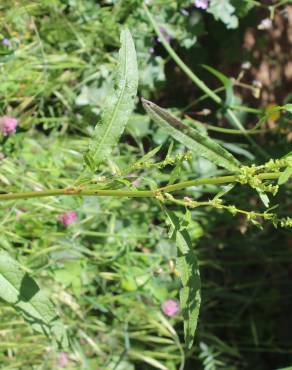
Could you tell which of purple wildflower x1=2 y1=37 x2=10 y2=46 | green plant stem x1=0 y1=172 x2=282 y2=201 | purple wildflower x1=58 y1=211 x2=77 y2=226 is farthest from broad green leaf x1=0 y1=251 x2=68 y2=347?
purple wildflower x1=2 y1=37 x2=10 y2=46

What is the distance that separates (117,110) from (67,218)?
961 millimetres

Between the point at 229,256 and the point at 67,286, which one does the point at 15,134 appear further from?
the point at 229,256

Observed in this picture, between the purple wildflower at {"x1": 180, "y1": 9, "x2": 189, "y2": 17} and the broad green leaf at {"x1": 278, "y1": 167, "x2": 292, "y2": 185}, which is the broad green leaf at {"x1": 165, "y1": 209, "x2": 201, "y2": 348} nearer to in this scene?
the broad green leaf at {"x1": 278, "y1": 167, "x2": 292, "y2": 185}

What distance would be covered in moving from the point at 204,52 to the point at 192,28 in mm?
220

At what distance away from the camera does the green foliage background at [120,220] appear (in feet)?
7.13

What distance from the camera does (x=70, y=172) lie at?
7.67 feet

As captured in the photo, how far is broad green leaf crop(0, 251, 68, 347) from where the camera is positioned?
4.46 ft

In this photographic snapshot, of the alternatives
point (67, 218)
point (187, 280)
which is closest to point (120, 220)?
point (67, 218)

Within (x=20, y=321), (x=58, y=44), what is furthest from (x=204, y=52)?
(x=20, y=321)

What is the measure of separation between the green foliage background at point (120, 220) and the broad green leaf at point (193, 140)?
787mm

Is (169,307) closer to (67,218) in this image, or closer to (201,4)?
(67,218)

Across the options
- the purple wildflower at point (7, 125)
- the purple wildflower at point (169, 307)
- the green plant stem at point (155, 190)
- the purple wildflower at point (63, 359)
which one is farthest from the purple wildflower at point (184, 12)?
the green plant stem at point (155, 190)

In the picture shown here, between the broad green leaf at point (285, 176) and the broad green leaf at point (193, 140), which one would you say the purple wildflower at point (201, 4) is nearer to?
the broad green leaf at point (193, 140)

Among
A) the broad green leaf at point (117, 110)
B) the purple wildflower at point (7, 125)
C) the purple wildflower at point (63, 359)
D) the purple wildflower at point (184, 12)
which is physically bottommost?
the purple wildflower at point (63, 359)
